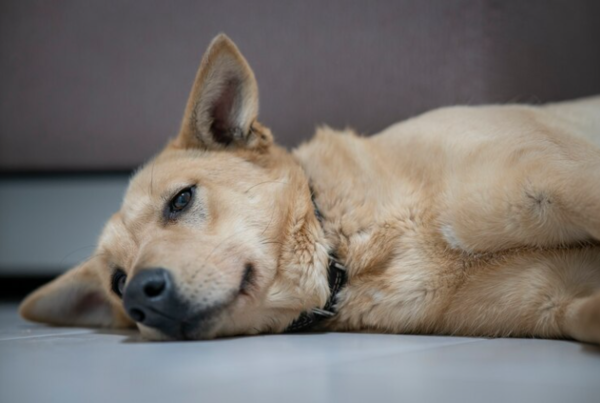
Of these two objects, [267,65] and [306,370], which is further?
[267,65]

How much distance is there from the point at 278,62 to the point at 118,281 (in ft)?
4.76

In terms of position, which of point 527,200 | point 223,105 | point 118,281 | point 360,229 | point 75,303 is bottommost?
point 75,303

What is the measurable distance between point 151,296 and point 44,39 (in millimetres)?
2117

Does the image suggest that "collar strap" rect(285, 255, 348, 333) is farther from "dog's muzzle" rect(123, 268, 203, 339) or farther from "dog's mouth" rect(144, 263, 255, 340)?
"dog's muzzle" rect(123, 268, 203, 339)

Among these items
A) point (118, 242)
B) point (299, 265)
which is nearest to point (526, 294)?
point (299, 265)

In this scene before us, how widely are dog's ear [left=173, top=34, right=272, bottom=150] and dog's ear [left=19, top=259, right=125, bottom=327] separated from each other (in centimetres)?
66

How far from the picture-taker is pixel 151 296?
1.68 meters

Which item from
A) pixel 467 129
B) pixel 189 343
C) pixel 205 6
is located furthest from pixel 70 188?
pixel 467 129

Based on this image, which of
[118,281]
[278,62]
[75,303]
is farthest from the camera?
[278,62]

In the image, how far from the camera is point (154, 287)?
5.49 ft

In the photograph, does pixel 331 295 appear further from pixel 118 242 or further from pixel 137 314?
pixel 118 242

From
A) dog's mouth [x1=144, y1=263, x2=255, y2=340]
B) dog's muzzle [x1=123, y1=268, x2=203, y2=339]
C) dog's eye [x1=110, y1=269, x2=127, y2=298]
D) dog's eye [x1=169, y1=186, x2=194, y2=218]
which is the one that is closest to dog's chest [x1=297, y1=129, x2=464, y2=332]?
dog's mouth [x1=144, y1=263, x2=255, y2=340]

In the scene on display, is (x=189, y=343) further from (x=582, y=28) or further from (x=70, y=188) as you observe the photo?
(x=582, y=28)

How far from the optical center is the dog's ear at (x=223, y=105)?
215cm
